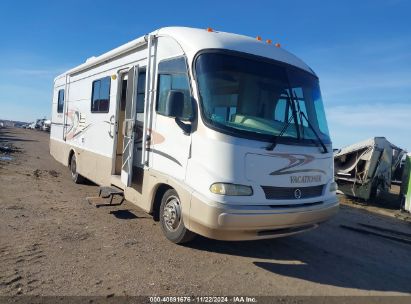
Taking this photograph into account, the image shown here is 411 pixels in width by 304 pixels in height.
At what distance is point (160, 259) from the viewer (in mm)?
5270

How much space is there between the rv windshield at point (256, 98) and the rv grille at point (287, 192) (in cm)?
63

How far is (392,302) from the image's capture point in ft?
15.1

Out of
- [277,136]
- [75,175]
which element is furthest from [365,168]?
[75,175]

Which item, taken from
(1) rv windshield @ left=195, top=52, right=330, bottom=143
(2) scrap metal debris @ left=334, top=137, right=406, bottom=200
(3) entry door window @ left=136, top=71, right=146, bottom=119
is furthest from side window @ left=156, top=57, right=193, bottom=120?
(2) scrap metal debris @ left=334, top=137, right=406, bottom=200

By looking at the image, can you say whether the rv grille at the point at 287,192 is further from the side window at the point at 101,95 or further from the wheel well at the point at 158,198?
the side window at the point at 101,95

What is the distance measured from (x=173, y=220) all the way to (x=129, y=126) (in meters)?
2.07

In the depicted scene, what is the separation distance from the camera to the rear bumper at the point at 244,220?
470cm

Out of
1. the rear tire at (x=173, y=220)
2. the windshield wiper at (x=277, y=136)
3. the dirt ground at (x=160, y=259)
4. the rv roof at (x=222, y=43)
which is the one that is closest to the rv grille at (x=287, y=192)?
the windshield wiper at (x=277, y=136)

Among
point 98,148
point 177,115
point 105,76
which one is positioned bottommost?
point 98,148

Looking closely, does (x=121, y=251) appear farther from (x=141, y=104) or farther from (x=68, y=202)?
(x=68, y=202)

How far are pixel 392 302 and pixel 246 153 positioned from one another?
239 centimetres

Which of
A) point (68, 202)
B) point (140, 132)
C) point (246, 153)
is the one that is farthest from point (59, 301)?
point (68, 202)

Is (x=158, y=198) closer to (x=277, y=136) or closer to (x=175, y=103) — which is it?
(x=175, y=103)

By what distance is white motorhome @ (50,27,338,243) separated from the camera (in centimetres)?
484
